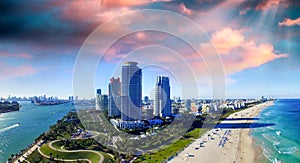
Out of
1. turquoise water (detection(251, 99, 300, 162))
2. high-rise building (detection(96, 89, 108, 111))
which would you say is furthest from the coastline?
high-rise building (detection(96, 89, 108, 111))

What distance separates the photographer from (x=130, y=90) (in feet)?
32.0

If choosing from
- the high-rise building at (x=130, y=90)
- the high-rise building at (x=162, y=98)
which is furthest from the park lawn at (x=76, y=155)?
the high-rise building at (x=162, y=98)

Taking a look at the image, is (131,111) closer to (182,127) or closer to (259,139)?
(182,127)

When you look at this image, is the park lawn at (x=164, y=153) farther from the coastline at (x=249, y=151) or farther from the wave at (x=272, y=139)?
the wave at (x=272, y=139)

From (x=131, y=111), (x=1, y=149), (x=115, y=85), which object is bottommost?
(x=1, y=149)

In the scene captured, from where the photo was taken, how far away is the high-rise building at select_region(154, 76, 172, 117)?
473 inches

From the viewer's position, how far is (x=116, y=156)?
17.7ft

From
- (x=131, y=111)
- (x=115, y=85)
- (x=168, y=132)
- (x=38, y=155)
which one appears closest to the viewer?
(x=38, y=155)

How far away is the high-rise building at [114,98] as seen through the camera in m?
10.7

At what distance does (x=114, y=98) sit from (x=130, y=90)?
2089 millimetres

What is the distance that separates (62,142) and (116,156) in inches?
90.5

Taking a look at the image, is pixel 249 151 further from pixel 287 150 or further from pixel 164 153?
pixel 164 153

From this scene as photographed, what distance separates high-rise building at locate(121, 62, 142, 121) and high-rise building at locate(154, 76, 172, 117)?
202 centimetres

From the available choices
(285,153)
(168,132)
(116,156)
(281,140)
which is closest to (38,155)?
(116,156)
